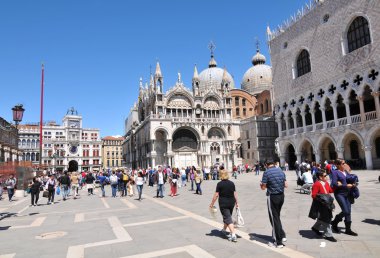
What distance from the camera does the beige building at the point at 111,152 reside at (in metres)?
103

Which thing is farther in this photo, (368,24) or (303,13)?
(303,13)

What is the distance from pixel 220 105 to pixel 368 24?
26.9m

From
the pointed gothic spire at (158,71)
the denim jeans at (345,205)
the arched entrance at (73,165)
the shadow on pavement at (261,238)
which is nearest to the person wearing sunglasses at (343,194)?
the denim jeans at (345,205)

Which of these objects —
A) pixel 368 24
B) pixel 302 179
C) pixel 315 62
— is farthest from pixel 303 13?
pixel 302 179

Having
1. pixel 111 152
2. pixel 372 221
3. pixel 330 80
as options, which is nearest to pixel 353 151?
pixel 330 80

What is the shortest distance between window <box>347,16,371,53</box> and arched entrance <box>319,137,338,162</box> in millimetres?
11896

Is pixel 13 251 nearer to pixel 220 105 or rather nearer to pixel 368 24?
pixel 368 24

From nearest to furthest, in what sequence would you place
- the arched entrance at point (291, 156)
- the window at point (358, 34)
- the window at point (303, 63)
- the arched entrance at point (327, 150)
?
1. the window at point (358, 34)
2. the arched entrance at point (327, 150)
3. the window at point (303, 63)
4. the arched entrance at point (291, 156)

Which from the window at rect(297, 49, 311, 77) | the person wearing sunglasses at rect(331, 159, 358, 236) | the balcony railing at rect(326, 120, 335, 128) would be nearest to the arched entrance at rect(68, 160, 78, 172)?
the window at rect(297, 49, 311, 77)

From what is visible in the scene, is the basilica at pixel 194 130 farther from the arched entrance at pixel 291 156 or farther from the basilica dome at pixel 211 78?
the basilica dome at pixel 211 78

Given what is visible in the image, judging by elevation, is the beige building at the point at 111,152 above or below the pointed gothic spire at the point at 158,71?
below

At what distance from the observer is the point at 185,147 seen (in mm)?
49406

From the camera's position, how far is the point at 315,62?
38.0 m

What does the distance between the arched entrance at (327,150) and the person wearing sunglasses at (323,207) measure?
112ft
